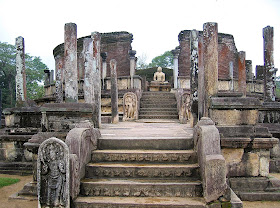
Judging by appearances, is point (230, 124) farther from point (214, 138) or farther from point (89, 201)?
point (89, 201)

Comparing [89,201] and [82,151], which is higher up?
[82,151]

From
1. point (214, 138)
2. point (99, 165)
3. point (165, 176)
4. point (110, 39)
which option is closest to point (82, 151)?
point (99, 165)

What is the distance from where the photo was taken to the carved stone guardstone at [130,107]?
11.9 m

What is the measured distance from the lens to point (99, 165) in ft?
15.5

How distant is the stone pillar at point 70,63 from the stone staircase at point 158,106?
21.0 ft

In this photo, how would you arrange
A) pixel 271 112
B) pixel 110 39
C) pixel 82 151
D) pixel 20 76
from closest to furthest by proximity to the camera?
1. pixel 82 151
2. pixel 271 112
3. pixel 20 76
4. pixel 110 39

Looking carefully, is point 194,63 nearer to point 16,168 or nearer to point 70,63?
point 70,63

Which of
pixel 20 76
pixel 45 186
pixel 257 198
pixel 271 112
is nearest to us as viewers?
pixel 45 186

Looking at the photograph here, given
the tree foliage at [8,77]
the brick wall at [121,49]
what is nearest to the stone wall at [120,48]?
the brick wall at [121,49]

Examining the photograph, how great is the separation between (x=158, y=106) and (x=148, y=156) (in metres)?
9.59

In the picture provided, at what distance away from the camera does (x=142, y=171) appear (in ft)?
15.1

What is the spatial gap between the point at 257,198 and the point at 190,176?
5.36ft

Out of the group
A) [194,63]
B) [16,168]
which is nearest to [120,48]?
[194,63]

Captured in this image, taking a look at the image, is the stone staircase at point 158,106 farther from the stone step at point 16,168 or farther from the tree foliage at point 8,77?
the tree foliage at point 8,77
